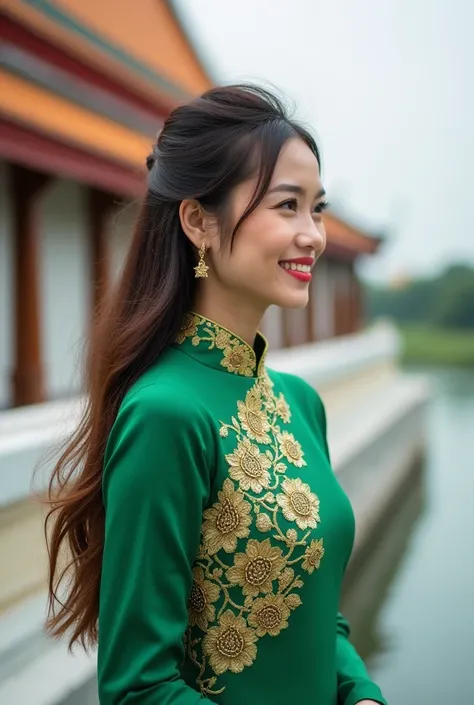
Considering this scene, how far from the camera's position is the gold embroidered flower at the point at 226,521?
105 centimetres

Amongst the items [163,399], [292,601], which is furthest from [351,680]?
[163,399]

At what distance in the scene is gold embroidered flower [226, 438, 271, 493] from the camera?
1083 mm

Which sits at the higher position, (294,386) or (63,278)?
(63,278)

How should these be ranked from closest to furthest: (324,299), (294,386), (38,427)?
(294,386), (38,427), (324,299)

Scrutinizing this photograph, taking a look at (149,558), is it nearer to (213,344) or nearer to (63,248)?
(213,344)

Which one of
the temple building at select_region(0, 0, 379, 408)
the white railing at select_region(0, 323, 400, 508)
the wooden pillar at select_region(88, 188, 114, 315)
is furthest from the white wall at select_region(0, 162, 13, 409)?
the white railing at select_region(0, 323, 400, 508)

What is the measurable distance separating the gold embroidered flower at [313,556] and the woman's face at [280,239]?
327 mm

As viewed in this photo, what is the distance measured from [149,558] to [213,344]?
0.35m

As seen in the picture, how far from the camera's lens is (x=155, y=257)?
1.20m

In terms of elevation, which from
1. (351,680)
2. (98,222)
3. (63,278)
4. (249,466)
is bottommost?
(351,680)

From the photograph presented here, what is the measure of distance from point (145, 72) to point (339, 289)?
9.23 metres

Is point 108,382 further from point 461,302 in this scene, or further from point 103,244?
point 461,302

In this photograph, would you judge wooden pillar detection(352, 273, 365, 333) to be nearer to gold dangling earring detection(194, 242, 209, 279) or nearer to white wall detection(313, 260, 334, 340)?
white wall detection(313, 260, 334, 340)

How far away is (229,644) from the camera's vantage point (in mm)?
1072
